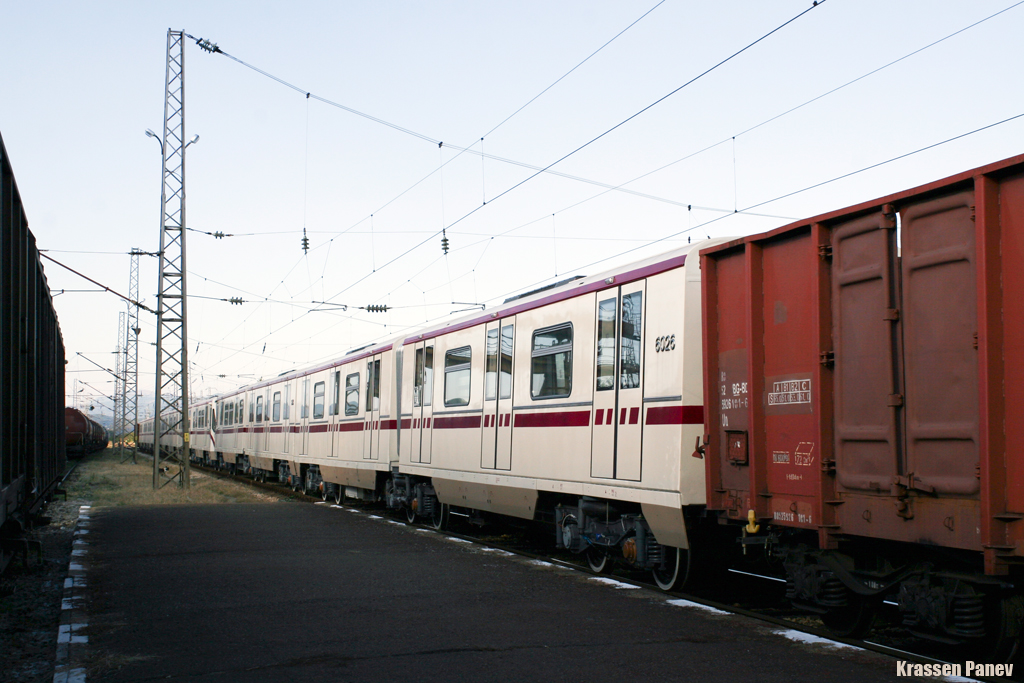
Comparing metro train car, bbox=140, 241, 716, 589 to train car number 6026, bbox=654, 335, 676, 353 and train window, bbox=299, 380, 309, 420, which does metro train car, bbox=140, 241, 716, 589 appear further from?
train window, bbox=299, 380, 309, 420

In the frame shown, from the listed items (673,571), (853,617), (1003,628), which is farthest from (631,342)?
(1003,628)

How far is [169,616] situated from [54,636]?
2.85 ft

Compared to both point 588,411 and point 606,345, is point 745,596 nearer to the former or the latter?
point 588,411

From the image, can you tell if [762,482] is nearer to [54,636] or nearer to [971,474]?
[971,474]

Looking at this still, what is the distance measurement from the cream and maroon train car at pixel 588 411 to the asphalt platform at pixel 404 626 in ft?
2.11

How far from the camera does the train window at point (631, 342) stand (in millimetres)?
8828

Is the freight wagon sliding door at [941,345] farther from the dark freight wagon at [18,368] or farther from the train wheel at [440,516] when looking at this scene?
the train wheel at [440,516]

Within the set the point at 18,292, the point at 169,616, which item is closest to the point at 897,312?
the point at 169,616

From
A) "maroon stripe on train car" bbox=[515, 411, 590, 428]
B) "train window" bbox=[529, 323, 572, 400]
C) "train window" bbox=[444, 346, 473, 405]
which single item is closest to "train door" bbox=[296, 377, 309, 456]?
"train window" bbox=[444, 346, 473, 405]

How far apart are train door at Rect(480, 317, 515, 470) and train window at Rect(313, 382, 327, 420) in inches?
408

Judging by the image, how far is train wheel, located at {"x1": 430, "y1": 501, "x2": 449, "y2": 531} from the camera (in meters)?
14.9

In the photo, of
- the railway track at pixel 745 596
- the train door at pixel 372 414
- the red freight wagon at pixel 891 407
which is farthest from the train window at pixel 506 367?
the train door at pixel 372 414

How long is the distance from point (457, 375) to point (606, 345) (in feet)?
14.7

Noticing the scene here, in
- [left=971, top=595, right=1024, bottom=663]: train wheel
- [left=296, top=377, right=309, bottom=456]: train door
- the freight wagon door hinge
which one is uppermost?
the freight wagon door hinge
